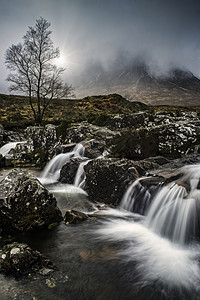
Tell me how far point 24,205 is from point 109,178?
3.25 meters

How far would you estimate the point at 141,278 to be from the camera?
3650 mm

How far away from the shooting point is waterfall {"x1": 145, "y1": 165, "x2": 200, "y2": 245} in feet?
14.8

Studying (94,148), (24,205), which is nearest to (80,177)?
(94,148)

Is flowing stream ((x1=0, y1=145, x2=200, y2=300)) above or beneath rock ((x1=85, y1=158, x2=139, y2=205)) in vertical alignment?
beneath

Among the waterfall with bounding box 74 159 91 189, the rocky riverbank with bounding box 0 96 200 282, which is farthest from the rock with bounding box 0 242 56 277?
the waterfall with bounding box 74 159 91 189

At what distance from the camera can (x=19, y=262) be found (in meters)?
3.23

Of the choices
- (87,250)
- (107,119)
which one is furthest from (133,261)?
(107,119)

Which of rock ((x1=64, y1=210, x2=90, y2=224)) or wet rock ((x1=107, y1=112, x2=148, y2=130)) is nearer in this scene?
rock ((x1=64, y1=210, x2=90, y2=224))

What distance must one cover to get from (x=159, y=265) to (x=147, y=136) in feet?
22.4

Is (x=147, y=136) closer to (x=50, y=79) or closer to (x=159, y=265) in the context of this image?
(x=159, y=265)

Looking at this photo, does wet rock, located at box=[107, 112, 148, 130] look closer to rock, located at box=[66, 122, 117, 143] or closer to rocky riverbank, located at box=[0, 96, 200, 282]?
rocky riverbank, located at box=[0, 96, 200, 282]

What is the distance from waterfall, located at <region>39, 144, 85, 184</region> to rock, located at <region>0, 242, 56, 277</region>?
7146 mm

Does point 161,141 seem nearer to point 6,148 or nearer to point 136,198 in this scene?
point 136,198

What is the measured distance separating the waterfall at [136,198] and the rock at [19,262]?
3.50 meters
